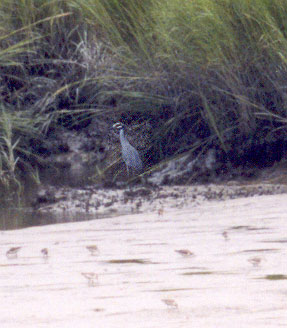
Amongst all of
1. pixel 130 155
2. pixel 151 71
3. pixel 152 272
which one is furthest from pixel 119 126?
pixel 152 272

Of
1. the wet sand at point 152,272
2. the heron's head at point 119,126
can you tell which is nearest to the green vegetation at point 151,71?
the heron's head at point 119,126

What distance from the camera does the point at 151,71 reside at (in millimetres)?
7656

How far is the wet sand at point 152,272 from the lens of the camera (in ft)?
9.56

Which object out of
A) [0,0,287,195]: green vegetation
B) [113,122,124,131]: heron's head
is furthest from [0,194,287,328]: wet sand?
[113,122,124,131]: heron's head

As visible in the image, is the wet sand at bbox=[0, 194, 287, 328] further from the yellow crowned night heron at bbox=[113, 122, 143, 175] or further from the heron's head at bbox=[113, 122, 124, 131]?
the heron's head at bbox=[113, 122, 124, 131]

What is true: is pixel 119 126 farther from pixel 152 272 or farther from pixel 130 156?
pixel 152 272

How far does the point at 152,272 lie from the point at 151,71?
166 inches

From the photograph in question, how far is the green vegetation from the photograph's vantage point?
7062 mm

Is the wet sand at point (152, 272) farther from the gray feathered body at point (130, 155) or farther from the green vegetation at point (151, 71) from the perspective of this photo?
the gray feathered body at point (130, 155)

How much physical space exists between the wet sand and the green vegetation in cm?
200

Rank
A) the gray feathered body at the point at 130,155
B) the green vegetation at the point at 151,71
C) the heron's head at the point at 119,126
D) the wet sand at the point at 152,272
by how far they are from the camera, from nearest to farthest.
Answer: the wet sand at the point at 152,272, the green vegetation at the point at 151,71, the gray feathered body at the point at 130,155, the heron's head at the point at 119,126

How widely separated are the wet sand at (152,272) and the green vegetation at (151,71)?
2.00 meters

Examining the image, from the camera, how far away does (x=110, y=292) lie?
329 cm

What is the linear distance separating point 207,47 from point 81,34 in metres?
2.20
